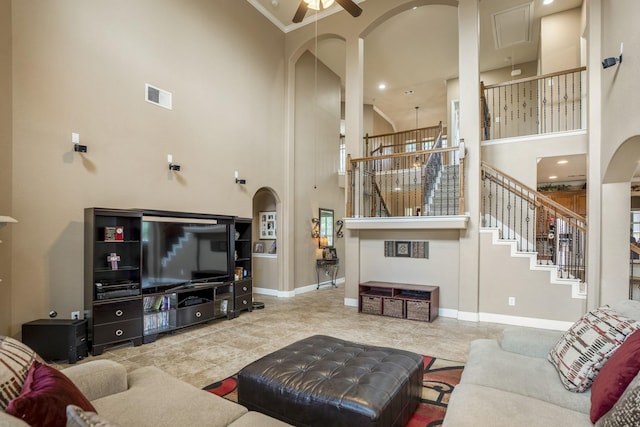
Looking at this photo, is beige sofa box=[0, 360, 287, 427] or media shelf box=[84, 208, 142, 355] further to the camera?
media shelf box=[84, 208, 142, 355]

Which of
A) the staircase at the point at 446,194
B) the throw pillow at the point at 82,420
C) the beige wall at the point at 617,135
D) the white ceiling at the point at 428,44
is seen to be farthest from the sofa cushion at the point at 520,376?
the white ceiling at the point at 428,44

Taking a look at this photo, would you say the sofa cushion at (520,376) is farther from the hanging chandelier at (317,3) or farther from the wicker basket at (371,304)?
the hanging chandelier at (317,3)

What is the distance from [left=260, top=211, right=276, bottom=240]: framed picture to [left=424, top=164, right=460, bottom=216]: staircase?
3.53m

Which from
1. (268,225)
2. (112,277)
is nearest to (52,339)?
(112,277)

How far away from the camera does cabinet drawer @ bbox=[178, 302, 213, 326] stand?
475 cm

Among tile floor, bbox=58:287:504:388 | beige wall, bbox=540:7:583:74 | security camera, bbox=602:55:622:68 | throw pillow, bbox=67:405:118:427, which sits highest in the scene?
beige wall, bbox=540:7:583:74

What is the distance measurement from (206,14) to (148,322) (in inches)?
200

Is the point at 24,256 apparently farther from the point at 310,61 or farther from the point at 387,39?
the point at 387,39

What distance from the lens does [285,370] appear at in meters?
2.36

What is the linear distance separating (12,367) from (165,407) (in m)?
0.69

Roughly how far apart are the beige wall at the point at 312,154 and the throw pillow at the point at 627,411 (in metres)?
6.47

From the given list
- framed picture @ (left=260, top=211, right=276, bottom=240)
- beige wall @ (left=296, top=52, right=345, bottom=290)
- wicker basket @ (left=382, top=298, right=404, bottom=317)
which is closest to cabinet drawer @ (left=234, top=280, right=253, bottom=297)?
beige wall @ (left=296, top=52, right=345, bottom=290)

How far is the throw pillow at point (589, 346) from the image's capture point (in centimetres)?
184

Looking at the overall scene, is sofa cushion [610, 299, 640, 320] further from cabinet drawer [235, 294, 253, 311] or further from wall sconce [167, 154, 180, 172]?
wall sconce [167, 154, 180, 172]
